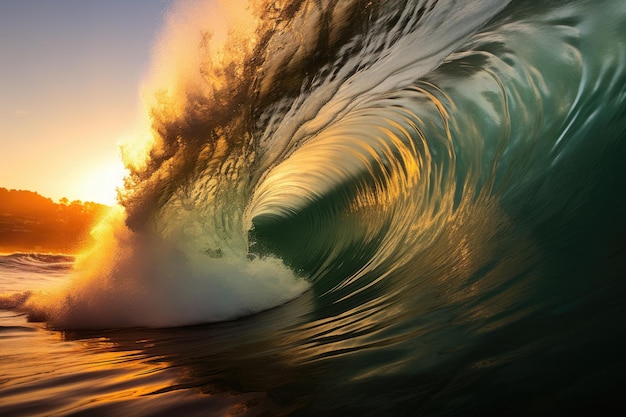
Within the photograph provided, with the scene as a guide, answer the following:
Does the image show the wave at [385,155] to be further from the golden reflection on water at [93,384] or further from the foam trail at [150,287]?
the golden reflection on water at [93,384]

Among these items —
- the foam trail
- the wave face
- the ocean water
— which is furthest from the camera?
the foam trail

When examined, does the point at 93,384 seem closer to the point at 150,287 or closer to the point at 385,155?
the point at 150,287

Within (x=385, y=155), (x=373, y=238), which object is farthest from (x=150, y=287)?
(x=385, y=155)

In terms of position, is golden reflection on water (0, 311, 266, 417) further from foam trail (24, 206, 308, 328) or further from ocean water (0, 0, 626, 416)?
foam trail (24, 206, 308, 328)

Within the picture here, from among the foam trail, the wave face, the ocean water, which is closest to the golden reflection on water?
the ocean water

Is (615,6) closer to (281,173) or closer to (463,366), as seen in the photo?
(463,366)

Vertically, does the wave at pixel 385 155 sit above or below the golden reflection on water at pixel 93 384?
above

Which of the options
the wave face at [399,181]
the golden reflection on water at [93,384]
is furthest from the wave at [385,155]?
the golden reflection on water at [93,384]
